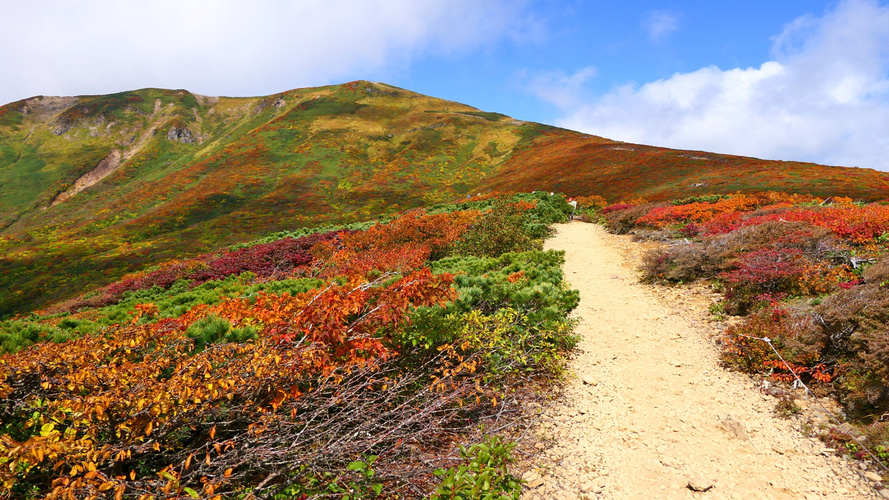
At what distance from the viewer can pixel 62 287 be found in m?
30.9

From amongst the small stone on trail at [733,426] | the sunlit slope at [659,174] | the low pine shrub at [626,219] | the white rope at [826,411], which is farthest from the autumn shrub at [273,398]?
the sunlit slope at [659,174]

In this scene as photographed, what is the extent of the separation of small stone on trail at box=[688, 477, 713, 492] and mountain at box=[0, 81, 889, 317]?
29.2 m

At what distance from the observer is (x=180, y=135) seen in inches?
3499

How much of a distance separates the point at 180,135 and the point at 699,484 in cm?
11449

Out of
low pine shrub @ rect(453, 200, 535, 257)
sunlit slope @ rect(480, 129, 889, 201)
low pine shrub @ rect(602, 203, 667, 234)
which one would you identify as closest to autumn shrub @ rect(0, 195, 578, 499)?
low pine shrub @ rect(453, 200, 535, 257)

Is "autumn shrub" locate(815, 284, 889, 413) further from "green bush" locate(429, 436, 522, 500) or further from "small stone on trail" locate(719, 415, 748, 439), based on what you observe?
"green bush" locate(429, 436, 522, 500)

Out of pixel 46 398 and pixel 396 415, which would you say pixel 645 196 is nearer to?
pixel 396 415

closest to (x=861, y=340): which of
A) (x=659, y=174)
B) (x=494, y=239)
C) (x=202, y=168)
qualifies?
(x=494, y=239)

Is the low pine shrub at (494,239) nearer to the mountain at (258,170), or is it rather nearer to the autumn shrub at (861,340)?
the autumn shrub at (861,340)

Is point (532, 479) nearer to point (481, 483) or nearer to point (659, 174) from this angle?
point (481, 483)

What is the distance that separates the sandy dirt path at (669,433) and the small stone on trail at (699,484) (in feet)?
0.08

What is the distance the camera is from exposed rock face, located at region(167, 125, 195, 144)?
3454 inches

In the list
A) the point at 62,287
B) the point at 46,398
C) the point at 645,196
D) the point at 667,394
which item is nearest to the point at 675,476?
the point at 667,394

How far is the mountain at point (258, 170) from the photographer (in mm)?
34281
